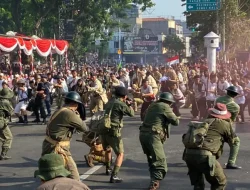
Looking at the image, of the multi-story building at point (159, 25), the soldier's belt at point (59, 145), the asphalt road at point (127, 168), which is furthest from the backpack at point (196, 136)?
the multi-story building at point (159, 25)

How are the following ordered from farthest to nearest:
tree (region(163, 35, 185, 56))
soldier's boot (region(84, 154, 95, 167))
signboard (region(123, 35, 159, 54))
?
signboard (region(123, 35, 159, 54)), tree (region(163, 35, 185, 56)), soldier's boot (region(84, 154, 95, 167))

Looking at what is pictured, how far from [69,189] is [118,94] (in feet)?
20.0

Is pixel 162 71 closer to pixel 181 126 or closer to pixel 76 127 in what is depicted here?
pixel 181 126

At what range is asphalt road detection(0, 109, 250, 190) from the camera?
31.5 ft

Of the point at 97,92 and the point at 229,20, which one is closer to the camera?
the point at 97,92

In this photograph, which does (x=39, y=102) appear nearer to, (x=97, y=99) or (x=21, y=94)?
(x=21, y=94)

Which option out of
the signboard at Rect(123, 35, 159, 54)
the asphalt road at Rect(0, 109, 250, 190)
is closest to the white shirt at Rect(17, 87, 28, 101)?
Result: the asphalt road at Rect(0, 109, 250, 190)

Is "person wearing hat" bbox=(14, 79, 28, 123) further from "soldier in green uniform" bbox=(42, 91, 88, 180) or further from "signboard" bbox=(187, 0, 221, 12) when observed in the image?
A: "signboard" bbox=(187, 0, 221, 12)

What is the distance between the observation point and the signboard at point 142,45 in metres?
105

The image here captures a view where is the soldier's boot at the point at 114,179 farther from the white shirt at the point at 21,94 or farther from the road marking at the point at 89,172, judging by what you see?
the white shirt at the point at 21,94

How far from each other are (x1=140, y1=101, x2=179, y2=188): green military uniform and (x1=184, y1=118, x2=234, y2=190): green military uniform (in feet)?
4.36

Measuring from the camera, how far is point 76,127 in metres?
8.03

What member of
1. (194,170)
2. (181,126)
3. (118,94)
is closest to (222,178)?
(194,170)

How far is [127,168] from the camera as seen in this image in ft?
36.0
